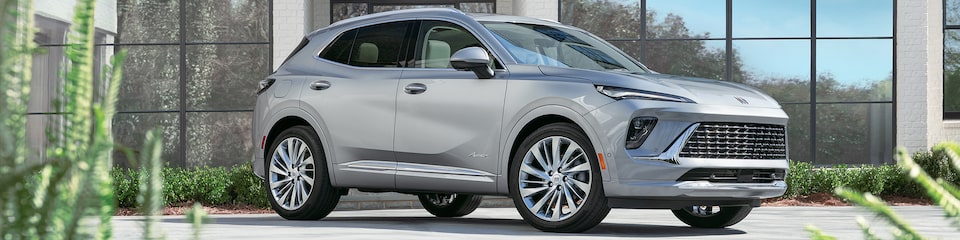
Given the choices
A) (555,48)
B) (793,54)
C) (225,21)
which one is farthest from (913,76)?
(555,48)

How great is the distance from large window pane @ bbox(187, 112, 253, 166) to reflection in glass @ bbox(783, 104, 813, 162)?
7.36m

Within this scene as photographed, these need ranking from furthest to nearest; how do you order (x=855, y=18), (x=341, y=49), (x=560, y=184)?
1. (x=855, y=18)
2. (x=341, y=49)
3. (x=560, y=184)

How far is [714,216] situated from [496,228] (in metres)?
1.59

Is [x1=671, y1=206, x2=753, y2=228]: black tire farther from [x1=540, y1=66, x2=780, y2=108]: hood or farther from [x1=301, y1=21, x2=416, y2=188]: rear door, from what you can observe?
[x1=301, y1=21, x2=416, y2=188]: rear door

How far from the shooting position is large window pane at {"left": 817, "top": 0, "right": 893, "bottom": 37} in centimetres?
1798

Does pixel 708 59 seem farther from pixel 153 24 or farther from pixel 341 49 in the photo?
pixel 341 49

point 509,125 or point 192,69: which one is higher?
point 192,69

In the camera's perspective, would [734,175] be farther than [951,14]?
No

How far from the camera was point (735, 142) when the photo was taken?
8.29 meters

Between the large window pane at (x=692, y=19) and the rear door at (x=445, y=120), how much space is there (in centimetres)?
873

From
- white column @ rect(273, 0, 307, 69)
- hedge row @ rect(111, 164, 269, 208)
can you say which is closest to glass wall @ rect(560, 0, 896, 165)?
white column @ rect(273, 0, 307, 69)

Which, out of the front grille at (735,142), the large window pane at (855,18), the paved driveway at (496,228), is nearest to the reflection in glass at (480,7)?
the large window pane at (855,18)

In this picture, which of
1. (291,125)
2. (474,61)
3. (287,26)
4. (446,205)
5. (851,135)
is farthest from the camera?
(851,135)

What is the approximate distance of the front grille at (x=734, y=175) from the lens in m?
8.03
